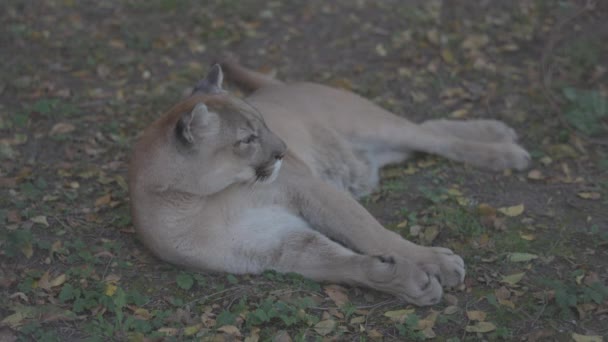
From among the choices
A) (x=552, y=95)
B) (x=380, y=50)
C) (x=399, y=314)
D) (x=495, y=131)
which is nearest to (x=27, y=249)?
(x=399, y=314)

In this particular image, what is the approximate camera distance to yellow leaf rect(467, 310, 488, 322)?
13.3 feet

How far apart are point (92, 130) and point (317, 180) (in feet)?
8.01

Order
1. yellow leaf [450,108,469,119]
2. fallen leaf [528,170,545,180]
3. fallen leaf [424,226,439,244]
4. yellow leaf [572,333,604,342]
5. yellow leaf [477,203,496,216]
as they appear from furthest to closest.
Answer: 1. yellow leaf [450,108,469,119]
2. fallen leaf [528,170,545,180]
3. yellow leaf [477,203,496,216]
4. fallen leaf [424,226,439,244]
5. yellow leaf [572,333,604,342]

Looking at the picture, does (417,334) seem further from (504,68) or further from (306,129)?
(504,68)

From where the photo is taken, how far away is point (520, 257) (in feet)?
15.0

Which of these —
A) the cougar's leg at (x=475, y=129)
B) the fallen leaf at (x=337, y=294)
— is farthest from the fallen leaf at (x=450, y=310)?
the cougar's leg at (x=475, y=129)

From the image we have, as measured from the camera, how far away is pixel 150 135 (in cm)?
445

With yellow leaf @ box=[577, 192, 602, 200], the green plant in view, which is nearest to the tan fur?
yellow leaf @ box=[577, 192, 602, 200]

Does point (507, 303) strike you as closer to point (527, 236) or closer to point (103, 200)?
point (527, 236)

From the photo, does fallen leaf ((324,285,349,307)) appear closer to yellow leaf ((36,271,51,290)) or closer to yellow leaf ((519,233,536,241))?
yellow leaf ((519,233,536,241))

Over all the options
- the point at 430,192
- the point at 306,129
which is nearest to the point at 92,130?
the point at 306,129

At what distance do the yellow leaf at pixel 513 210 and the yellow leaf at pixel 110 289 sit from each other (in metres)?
2.53

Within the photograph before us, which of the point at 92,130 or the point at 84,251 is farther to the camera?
the point at 92,130

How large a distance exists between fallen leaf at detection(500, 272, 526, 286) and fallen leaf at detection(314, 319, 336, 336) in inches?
40.7
